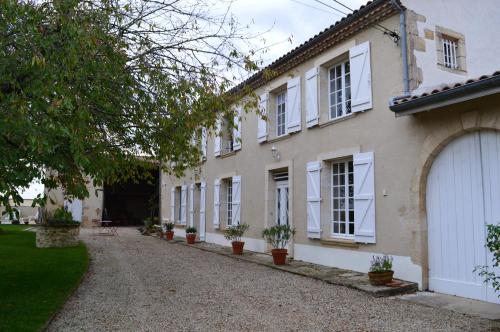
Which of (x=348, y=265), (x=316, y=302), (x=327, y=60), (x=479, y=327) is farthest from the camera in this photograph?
(x=327, y=60)

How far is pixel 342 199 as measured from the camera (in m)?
8.70

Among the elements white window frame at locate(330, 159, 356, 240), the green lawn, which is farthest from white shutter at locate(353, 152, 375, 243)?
the green lawn

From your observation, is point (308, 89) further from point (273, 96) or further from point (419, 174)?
point (419, 174)

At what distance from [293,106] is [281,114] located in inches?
48.9

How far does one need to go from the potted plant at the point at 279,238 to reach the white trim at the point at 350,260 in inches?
15.9

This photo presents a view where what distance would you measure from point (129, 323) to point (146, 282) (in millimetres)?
2629

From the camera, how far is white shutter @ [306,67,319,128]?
925 cm

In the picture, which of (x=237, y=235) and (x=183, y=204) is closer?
(x=237, y=235)

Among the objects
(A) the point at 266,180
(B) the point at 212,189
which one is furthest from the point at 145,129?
(B) the point at 212,189

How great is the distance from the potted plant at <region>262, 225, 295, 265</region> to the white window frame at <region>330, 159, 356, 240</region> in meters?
1.04

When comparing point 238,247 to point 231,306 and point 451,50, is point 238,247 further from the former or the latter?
point 451,50

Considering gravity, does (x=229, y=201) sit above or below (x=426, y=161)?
below

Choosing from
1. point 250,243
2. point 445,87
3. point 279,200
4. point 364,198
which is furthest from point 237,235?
point 445,87

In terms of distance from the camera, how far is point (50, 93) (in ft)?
13.6
